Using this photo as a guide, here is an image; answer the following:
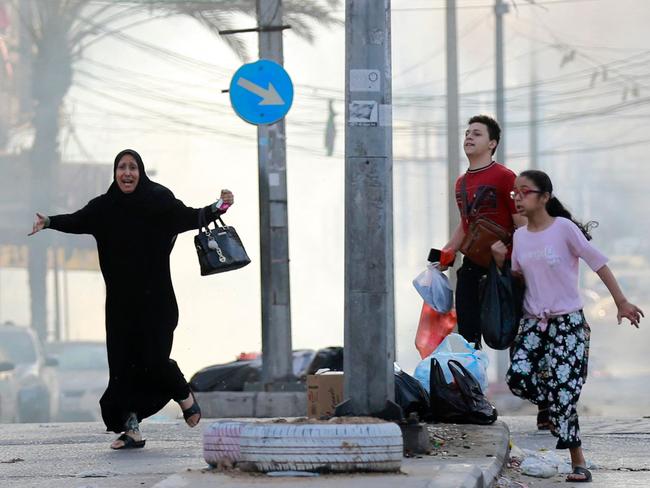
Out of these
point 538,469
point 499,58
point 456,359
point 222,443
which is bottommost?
point 538,469

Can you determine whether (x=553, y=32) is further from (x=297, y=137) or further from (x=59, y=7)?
(x=59, y=7)

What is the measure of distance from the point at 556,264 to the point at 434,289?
134cm

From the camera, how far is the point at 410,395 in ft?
24.3

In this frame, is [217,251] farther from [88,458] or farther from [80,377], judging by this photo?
[80,377]

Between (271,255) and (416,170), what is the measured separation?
1215 centimetres

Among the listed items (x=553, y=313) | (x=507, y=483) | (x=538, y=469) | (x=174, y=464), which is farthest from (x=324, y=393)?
(x=553, y=313)

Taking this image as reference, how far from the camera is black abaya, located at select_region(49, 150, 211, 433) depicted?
312 inches

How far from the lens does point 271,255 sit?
41.9 feet

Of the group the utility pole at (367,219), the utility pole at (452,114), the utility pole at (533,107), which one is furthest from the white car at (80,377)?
the utility pole at (367,219)

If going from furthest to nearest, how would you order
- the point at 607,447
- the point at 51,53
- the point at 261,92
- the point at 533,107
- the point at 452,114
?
the point at 533,107 → the point at 51,53 → the point at 452,114 → the point at 261,92 → the point at 607,447

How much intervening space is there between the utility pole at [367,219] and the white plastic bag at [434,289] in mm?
1433

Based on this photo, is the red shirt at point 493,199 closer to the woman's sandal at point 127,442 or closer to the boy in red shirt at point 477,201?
the boy in red shirt at point 477,201

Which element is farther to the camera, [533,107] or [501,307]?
[533,107]

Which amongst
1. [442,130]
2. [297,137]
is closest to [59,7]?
[297,137]
